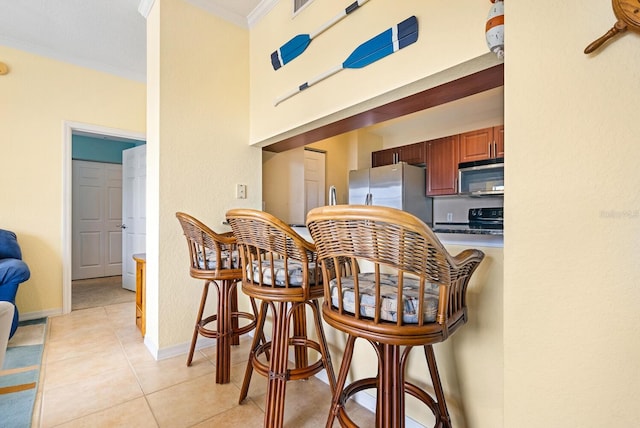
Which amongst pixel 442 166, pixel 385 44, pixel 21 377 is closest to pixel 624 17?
pixel 385 44

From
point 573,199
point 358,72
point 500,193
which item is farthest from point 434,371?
point 500,193

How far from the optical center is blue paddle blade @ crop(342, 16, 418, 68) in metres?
1.36

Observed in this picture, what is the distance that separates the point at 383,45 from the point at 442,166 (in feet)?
8.47

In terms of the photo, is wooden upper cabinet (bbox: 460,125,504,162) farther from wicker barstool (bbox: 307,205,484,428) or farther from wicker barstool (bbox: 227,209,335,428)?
wicker barstool (bbox: 227,209,335,428)

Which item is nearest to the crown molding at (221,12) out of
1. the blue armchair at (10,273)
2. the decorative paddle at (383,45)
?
the decorative paddle at (383,45)

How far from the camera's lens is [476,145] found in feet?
11.3

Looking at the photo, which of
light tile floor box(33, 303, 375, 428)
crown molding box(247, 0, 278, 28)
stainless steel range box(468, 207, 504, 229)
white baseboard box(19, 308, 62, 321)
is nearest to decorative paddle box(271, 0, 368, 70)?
crown molding box(247, 0, 278, 28)

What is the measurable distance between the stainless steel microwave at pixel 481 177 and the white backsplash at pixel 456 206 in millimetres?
234

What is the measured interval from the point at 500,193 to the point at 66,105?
4712 mm

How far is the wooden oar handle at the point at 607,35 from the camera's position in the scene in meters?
0.56

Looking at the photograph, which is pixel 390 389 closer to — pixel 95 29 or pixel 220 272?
pixel 220 272

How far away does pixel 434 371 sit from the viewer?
1116 millimetres

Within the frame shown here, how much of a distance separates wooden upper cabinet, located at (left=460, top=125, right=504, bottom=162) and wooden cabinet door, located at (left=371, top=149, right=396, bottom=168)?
39.9 inches

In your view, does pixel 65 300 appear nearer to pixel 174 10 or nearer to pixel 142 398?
pixel 142 398
